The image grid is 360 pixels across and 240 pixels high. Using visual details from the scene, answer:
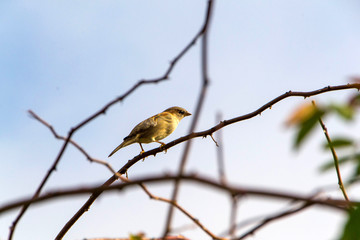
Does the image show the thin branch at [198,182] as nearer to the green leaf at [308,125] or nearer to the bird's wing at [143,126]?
the green leaf at [308,125]

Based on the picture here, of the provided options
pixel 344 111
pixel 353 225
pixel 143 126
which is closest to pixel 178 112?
pixel 143 126

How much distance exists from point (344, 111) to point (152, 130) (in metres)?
7.46

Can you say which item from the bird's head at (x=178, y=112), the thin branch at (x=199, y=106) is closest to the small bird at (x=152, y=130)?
the bird's head at (x=178, y=112)

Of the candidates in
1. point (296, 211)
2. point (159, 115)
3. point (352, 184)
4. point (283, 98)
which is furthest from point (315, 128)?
point (159, 115)

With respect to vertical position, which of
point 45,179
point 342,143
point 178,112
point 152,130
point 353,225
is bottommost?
point 353,225

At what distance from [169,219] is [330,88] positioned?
212 centimetres

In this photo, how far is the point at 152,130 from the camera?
9.27 metres

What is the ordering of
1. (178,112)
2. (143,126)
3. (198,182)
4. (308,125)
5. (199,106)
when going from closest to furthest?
(198,182), (199,106), (308,125), (143,126), (178,112)

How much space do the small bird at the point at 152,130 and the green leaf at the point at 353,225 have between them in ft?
23.3

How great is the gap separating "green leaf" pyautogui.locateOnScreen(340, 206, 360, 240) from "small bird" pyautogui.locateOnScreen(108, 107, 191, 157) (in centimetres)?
711

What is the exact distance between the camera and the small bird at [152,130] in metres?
9.02

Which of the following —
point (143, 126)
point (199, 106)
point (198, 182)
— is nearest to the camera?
point (198, 182)

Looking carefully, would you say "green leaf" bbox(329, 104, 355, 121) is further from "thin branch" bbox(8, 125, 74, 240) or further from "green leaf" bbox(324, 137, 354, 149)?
"thin branch" bbox(8, 125, 74, 240)

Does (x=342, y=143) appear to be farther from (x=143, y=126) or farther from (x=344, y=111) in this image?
(x=143, y=126)
